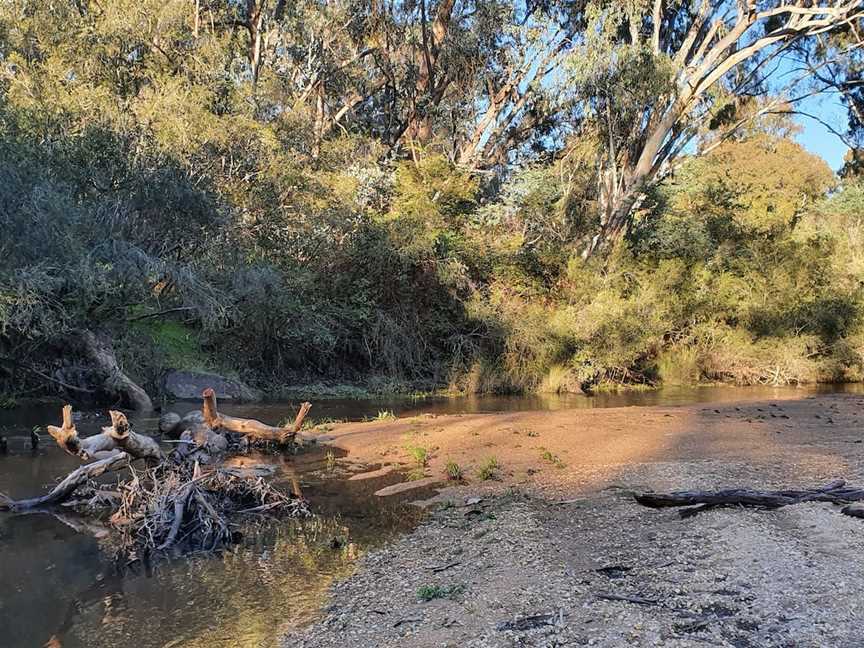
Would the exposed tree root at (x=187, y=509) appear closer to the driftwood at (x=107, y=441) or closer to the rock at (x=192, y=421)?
the driftwood at (x=107, y=441)

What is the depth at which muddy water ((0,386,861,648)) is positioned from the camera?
4.85 m

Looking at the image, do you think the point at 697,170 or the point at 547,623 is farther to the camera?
the point at 697,170

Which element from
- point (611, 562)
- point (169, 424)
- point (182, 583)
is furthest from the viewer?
point (169, 424)

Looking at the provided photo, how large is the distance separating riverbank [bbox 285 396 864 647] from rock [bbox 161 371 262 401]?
29.7ft

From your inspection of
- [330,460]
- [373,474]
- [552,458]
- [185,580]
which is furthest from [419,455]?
[185,580]

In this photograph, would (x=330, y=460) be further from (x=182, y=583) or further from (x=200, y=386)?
(x=200, y=386)

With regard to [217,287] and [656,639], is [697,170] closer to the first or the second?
[217,287]

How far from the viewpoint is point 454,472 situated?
29.4ft

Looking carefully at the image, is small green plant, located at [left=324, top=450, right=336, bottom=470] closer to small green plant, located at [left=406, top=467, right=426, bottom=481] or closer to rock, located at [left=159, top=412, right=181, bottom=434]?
small green plant, located at [left=406, top=467, right=426, bottom=481]

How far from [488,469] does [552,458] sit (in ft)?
3.85

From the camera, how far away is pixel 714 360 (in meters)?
23.7

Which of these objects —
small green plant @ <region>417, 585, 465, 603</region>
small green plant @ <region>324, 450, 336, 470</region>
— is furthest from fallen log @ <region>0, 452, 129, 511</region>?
small green plant @ <region>417, 585, 465, 603</region>

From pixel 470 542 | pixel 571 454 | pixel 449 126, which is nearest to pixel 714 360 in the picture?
pixel 449 126

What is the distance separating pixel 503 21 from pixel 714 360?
14572mm
